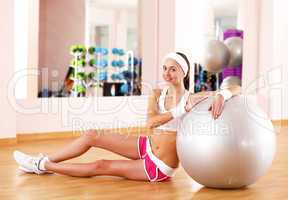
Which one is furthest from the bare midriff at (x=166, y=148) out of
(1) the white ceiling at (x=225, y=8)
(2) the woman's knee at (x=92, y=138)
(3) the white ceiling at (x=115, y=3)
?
(1) the white ceiling at (x=225, y=8)

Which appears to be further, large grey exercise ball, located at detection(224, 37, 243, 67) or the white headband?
large grey exercise ball, located at detection(224, 37, 243, 67)

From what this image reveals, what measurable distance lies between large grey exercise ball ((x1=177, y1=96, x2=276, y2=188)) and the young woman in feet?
0.49

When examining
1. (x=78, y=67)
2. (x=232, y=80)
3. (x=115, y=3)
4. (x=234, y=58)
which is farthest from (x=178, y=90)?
(x=232, y=80)

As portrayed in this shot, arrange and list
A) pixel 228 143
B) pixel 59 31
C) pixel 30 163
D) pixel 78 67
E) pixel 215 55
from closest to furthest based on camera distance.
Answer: pixel 228 143
pixel 30 163
pixel 59 31
pixel 78 67
pixel 215 55

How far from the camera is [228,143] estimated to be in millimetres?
2475

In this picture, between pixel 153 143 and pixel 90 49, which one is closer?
pixel 153 143

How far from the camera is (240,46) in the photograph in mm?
7086

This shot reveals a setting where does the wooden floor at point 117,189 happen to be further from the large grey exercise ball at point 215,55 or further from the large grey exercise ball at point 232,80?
the large grey exercise ball at point 232,80

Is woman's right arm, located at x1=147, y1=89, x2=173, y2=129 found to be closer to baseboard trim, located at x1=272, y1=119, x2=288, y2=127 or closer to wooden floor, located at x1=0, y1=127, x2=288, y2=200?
wooden floor, located at x1=0, y1=127, x2=288, y2=200

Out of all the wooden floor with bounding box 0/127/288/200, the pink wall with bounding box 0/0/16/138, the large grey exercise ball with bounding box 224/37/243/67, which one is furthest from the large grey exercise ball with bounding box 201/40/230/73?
the wooden floor with bounding box 0/127/288/200

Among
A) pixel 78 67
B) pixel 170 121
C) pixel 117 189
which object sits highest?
pixel 78 67

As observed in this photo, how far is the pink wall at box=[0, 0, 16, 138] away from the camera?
454 centimetres

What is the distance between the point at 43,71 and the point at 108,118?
35.5 inches

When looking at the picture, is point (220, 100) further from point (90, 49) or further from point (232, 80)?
point (232, 80)
